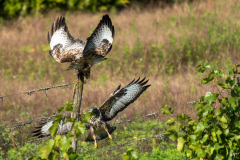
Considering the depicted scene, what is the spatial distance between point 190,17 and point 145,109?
468cm

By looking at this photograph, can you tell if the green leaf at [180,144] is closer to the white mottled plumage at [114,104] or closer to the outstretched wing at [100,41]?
the white mottled plumage at [114,104]

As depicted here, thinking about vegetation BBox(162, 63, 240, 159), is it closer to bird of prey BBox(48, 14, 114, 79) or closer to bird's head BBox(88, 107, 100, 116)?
bird's head BBox(88, 107, 100, 116)

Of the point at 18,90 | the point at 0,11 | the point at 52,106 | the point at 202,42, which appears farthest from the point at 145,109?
the point at 0,11

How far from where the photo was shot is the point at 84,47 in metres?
3.38

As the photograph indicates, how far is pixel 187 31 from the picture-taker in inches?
354

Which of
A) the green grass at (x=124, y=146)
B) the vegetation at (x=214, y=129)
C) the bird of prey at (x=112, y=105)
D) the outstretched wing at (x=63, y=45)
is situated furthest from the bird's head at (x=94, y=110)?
the green grass at (x=124, y=146)

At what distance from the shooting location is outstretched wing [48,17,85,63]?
139 inches

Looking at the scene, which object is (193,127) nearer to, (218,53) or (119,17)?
(218,53)

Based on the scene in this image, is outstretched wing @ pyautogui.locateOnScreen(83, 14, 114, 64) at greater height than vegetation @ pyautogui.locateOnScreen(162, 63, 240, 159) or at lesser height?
greater

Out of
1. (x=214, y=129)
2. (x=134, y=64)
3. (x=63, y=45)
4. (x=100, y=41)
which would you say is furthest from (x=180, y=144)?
(x=134, y=64)

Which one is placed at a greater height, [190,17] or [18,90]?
[190,17]

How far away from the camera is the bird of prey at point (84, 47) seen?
3252 mm

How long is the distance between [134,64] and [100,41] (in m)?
4.91

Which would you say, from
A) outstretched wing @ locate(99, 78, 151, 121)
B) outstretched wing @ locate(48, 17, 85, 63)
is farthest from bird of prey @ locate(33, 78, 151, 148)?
outstretched wing @ locate(48, 17, 85, 63)
